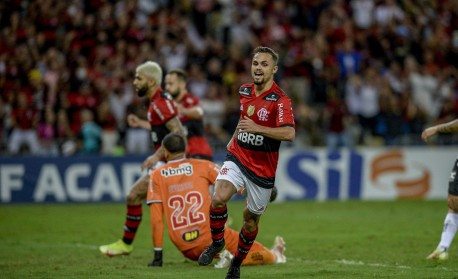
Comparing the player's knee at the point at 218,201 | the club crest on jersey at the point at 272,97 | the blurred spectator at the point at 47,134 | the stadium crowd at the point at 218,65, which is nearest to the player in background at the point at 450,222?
the club crest on jersey at the point at 272,97

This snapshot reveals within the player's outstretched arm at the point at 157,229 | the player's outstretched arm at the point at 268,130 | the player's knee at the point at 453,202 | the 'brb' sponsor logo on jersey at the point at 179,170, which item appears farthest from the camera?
the player's knee at the point at 453,202

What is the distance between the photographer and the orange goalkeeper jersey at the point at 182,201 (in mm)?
11789

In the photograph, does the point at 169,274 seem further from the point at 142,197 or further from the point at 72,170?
the point at 72,170

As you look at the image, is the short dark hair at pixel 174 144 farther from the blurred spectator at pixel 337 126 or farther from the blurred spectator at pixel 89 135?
the blurred spectator at pixel 337 126

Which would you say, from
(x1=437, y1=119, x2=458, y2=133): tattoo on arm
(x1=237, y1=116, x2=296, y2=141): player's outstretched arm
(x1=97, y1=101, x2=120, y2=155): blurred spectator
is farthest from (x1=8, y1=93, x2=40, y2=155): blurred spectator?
(x1=237, y1=116, x2=296, y2=141): player's outstretched arm

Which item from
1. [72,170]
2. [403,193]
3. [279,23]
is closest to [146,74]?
[72,170]

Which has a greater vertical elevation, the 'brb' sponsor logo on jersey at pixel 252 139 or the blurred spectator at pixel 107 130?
the 'brb' sponsor logo on jersey at pixel 252 139

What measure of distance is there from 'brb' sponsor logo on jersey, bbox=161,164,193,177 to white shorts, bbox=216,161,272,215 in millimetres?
1462

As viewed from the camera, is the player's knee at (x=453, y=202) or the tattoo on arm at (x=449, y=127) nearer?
the tattoo on arm at (x=449, y=127)

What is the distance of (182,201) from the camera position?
1186cm

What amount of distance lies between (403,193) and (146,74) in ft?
42.7

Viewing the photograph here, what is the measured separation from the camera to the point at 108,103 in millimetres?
24438

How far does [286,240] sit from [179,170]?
4.44m

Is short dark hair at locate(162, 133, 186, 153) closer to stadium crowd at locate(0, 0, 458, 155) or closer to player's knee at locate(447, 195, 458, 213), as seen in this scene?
player's knee at locate(447, 195, 458, 213)
